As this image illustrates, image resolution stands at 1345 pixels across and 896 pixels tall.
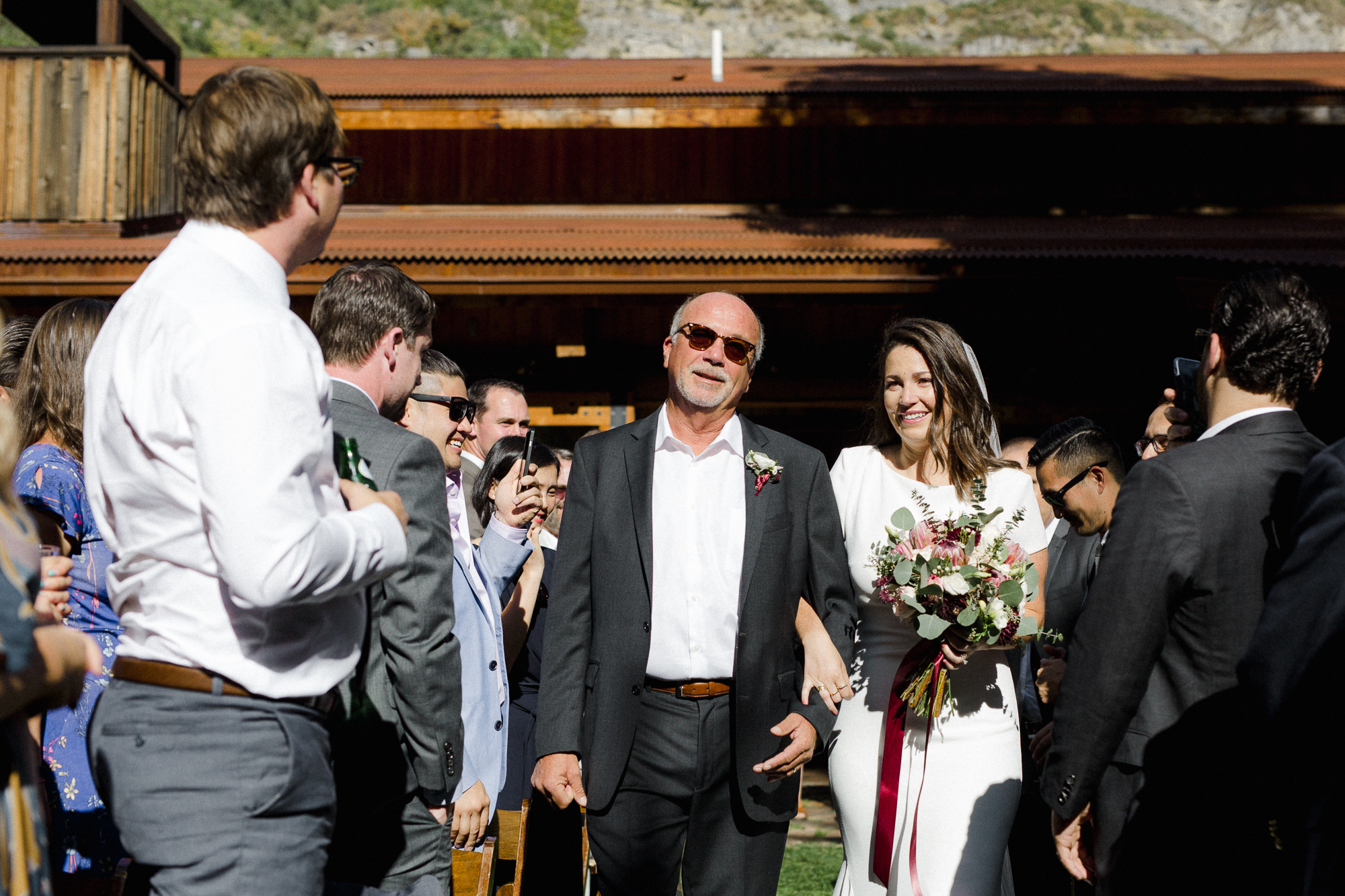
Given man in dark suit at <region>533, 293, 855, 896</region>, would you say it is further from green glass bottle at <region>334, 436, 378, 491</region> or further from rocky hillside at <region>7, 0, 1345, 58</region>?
rocky hillside at <region>7, 0, 1345, 58</region>

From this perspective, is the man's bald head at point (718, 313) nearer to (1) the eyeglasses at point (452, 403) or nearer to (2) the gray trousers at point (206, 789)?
(1) the eyeglasses at point (452, 403)

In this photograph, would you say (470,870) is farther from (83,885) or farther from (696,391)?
(696,391)

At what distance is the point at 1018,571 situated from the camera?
3867mm

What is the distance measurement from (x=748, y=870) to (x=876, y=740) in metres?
0.74

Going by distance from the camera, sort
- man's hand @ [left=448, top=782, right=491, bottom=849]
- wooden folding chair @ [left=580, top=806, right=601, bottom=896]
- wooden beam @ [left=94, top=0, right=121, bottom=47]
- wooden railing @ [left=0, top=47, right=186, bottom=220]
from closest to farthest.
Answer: man's hand @ [left=448, top=782, right=491, bottom=849] → wooden folding chair @ [left=580, top=806, right=601, bottom=896] → wooden railing @ [left=0, top=47, right=186, bottom=220] → wooden beam @ [left=94, top=0, right=121, bottom=47]

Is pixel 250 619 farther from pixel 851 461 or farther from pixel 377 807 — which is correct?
pixel 851 461

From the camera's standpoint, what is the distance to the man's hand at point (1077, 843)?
320 centimetres

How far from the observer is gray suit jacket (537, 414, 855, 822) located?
12.0ft

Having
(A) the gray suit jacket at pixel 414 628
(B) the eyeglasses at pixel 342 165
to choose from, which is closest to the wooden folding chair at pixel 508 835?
(A) the gray suit jacket at pixel 414 628

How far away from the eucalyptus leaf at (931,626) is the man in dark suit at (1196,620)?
0.72 metres

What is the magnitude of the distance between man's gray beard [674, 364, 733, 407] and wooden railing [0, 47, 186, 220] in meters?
8.57

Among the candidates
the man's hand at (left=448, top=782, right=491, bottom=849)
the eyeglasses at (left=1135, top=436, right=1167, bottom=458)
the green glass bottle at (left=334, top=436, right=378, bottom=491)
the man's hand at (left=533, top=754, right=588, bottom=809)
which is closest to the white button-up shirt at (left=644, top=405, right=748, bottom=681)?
the man's hand at (left=533, top=754, right=588, bottom=809)

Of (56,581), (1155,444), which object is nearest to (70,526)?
(56,581)

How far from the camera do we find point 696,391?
13.1 feet
